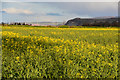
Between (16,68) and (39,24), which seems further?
(39,24)

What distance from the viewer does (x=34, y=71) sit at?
4137 mm

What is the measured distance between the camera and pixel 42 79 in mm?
4207

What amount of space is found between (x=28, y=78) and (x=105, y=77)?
2435 mm

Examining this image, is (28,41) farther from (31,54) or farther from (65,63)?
(65,63)

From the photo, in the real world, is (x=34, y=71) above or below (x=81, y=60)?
below

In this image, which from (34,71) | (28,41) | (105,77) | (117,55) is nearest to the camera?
(34,71)

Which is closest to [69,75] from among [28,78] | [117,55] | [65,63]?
[65,63]

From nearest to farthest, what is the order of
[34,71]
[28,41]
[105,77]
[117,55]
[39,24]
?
[34,71], [105,77], [117,55], [28,41], [39,24]

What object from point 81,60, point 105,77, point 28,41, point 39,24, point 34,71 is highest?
point 39,24

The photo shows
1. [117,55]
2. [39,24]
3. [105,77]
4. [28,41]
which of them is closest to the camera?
[105,77]

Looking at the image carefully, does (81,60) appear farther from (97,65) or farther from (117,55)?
(117,55)

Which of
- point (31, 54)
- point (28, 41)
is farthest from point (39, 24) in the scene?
point (31, 54)

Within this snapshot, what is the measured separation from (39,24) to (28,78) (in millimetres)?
14965

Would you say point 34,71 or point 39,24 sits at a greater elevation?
point 39,24
